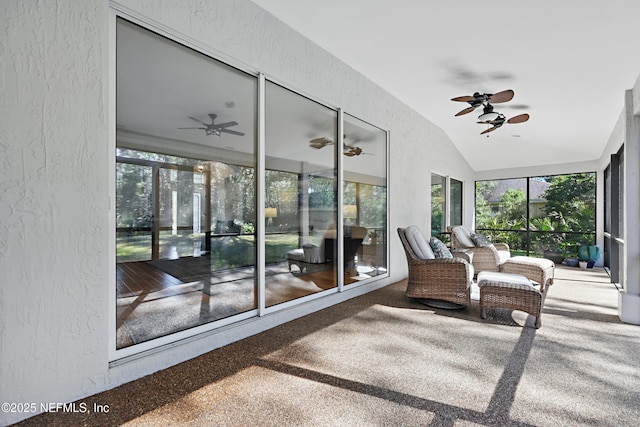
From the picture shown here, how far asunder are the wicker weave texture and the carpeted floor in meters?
0.18

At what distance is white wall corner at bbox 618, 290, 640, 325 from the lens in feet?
11.2

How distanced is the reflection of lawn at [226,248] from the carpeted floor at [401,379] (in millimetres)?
716

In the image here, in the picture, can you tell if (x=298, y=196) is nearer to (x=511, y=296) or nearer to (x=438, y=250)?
(x=438, y=250)

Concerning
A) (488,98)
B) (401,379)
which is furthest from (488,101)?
(401,379)

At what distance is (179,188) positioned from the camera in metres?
2.52

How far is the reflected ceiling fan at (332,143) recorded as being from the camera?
3842 mm

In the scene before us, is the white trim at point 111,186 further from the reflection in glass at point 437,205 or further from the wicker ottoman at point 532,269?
the reflection in glass at point 437,205

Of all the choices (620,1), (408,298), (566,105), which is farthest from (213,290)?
(566,105)

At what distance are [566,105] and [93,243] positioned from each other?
6.04 m

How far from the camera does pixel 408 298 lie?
433cm

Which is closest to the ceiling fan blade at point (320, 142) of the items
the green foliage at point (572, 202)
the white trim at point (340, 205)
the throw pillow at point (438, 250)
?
the white trim at point (340, 205)

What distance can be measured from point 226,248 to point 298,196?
1.03 meters

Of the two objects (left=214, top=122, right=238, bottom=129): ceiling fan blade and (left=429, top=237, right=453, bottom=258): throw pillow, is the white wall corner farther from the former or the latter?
(left=214, top=122, right=238, bottom=129): ceiling fan blade

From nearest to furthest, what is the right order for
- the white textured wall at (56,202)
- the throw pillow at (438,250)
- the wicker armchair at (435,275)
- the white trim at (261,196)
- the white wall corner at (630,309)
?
the white textured wall at (56,202) < the white trim at (261,196) < the white wall corner at (630,309) < the wicker armchair at (435,275) < the throw pillow at (438,250)
